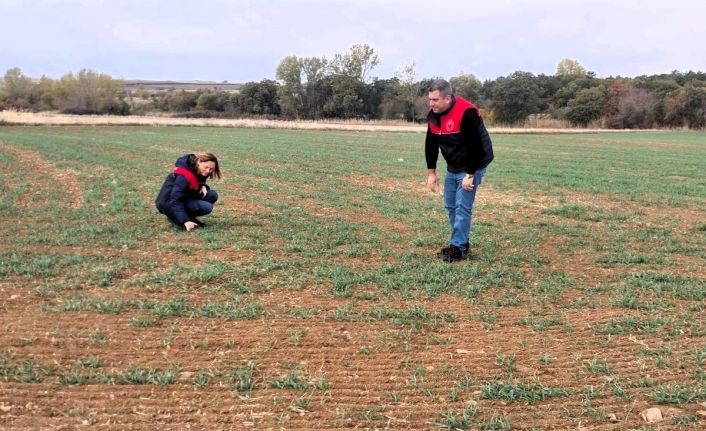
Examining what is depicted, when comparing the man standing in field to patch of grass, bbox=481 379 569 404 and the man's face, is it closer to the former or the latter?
the man's face

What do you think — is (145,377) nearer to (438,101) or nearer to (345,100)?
(438,101)

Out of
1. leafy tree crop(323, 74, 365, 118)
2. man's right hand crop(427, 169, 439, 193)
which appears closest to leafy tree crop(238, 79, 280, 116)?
leafy tree crop(323, 74, 365, 118)

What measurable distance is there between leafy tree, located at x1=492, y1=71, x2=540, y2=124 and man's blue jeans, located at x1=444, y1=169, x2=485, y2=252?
71.1 m

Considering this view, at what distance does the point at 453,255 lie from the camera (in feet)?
22.0

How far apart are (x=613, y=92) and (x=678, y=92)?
7737 mm

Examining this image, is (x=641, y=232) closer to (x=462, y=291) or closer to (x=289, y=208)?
(x=462, y=291)

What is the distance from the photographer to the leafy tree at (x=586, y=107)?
73.1 metres

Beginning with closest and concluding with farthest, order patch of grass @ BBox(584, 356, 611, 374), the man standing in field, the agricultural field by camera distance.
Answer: the agricultural field < patch of grass @ BBox(584, 356, 611, 374) < the man standing in field

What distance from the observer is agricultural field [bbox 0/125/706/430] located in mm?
3387

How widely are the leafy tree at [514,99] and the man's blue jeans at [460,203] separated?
233 feet

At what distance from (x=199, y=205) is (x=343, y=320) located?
4120mm

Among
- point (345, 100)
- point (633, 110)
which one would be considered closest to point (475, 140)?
point (345, 100)

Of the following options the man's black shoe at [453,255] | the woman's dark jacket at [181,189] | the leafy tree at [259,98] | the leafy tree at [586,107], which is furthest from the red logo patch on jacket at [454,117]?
the leafy tree at [259,98]

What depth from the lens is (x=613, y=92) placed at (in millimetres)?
75562
